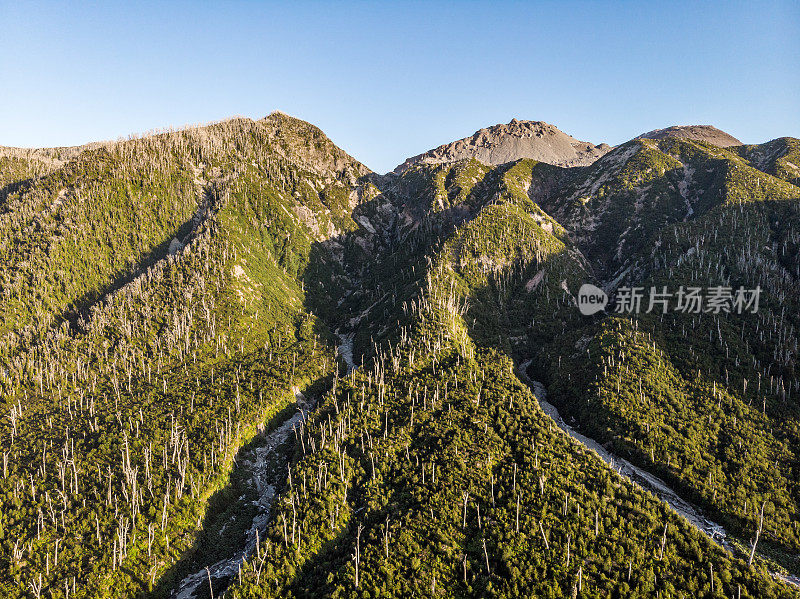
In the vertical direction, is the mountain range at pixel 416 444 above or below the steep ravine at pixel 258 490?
above

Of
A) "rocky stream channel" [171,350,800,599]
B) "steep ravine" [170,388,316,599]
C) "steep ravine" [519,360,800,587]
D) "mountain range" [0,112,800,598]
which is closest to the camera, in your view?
"mountain range" [0,112,800,598]

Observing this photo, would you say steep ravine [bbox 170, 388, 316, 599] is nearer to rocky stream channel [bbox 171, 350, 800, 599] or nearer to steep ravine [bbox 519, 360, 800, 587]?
rocky stream channel [bbox 171, 350, 800, 599]

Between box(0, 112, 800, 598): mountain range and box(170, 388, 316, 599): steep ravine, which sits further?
box(170, 388, 316, 599): steep ravine

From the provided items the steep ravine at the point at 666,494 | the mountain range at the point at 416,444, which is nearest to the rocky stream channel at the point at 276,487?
the steep ravine at the point at 666,494

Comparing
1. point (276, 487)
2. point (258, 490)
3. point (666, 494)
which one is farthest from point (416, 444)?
point (666, 494)

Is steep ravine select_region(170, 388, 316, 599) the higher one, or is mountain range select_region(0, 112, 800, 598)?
mountain range select_region(0, 112, 800, 598)

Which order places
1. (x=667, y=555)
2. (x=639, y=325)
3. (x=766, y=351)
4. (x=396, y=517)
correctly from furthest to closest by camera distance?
(x=639, y=325) < (x=766, y=351) < (x=396, y=517) < (x=667, y=555)

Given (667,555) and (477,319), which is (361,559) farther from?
(477,319)

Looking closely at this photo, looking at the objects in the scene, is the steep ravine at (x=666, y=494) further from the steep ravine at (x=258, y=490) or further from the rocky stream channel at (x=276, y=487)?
the steep ravine at (x=258, y=490)

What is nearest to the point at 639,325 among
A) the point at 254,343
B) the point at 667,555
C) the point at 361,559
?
the point at 667,555

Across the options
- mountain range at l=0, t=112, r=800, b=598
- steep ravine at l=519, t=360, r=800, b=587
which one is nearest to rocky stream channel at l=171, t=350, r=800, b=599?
steep ravine at l=519, t=360, r=800, b=587

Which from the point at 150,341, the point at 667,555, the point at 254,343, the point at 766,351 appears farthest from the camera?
the point at 254,343
